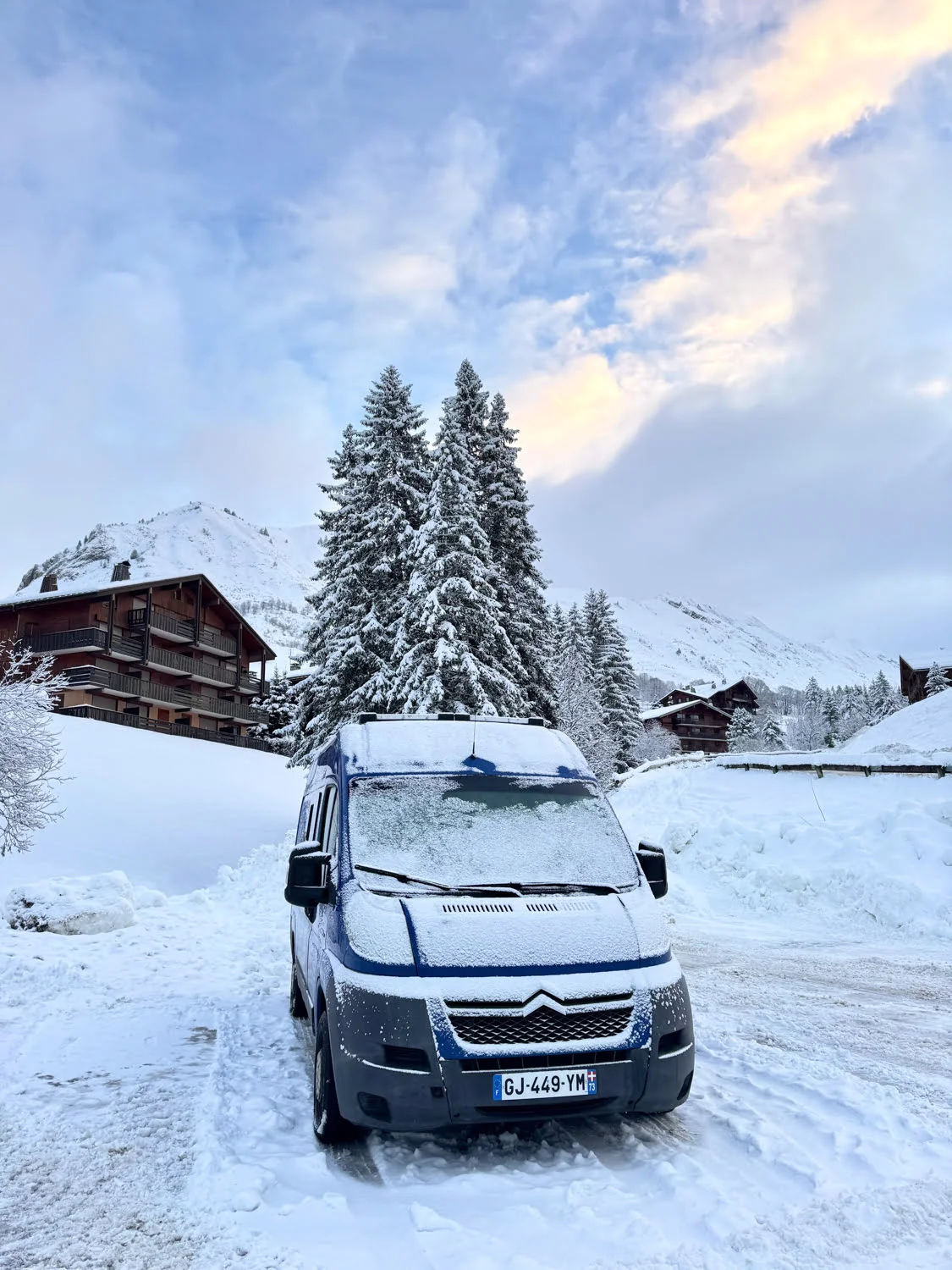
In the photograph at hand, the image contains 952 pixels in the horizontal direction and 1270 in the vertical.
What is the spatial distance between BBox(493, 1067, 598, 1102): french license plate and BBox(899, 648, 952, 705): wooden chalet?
6680 cm

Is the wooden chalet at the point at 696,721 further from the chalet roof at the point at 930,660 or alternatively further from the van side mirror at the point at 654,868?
the van side mirror at the point at 654,868

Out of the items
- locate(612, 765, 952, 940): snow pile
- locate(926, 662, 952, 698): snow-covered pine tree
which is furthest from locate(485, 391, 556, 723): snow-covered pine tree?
locate(926, 662, 952, 698): snow-covered pine tree

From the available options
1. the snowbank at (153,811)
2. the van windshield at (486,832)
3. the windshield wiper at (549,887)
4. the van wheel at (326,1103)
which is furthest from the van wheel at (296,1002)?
the snowbank at (153,811)

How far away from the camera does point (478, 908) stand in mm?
4391

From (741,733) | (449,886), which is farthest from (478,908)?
(741,733)

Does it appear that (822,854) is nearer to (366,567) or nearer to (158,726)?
(366,567)

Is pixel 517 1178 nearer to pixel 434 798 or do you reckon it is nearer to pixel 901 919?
pixel 434 798

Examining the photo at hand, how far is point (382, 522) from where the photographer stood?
24.3 metres

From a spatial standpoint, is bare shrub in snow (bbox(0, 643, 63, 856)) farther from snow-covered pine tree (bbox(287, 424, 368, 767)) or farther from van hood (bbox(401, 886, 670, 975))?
van hood (bbox(401, 886, 670, 975))

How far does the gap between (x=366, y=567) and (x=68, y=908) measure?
14979 millimetres

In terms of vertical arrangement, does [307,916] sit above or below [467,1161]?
above

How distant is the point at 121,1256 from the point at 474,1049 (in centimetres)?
165

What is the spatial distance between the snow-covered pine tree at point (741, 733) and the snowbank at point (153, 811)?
6586cm

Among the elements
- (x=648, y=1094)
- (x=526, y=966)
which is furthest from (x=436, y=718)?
(x=648, y=1094)
